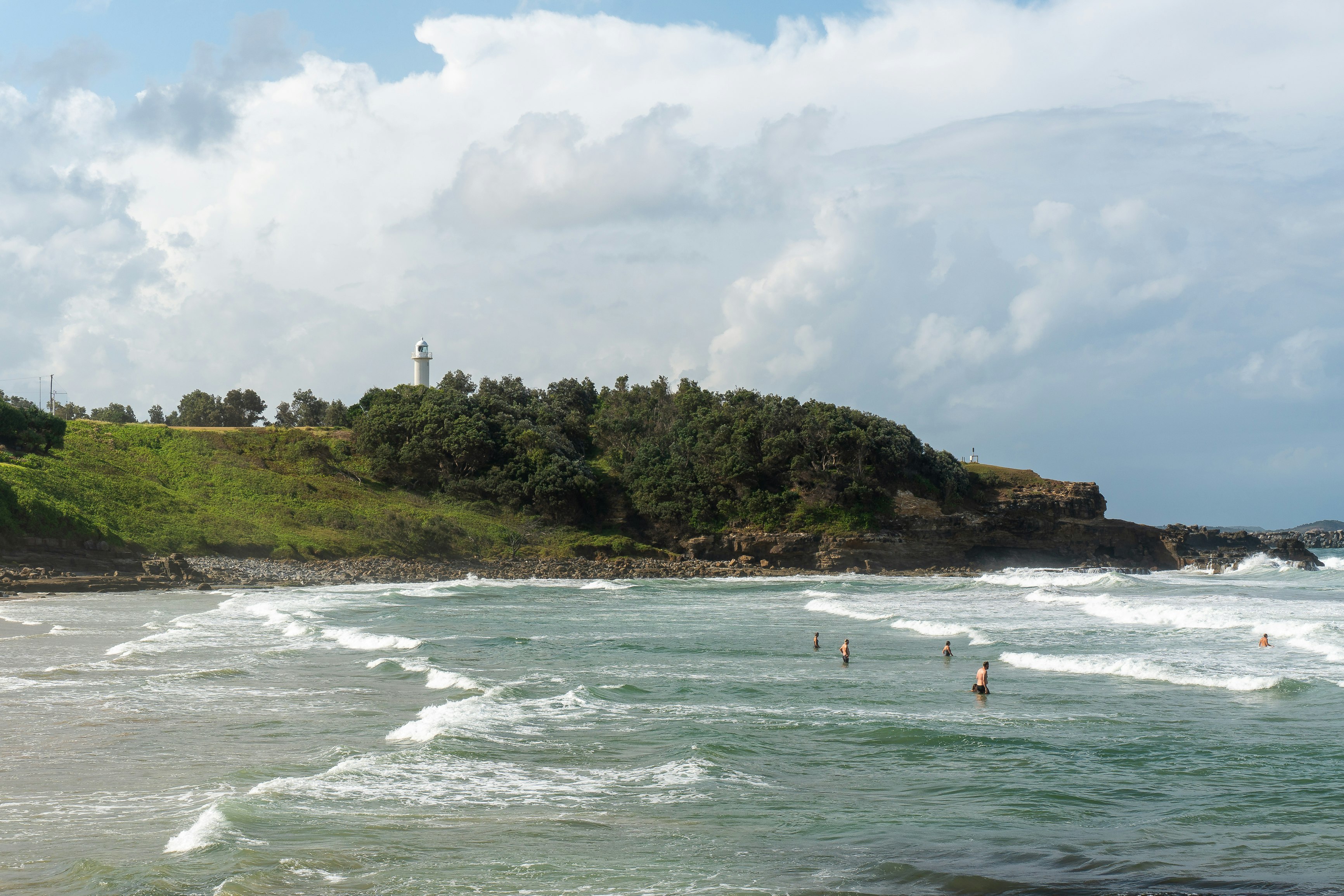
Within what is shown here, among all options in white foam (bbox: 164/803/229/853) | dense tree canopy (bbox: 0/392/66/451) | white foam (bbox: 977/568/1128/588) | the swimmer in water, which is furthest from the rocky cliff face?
white foam (bbox: 164/803/229/853)

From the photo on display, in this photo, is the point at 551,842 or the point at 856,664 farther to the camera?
the point at 856,664

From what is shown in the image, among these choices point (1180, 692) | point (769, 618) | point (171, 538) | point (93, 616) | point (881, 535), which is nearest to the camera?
point (1180, 692)

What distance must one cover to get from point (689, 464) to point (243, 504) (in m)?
30.6

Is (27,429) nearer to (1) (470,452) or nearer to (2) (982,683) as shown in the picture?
(1) (470,452)

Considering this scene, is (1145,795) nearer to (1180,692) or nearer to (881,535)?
(1180,692)

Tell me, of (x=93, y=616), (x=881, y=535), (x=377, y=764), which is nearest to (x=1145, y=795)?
(x=377, y=764)

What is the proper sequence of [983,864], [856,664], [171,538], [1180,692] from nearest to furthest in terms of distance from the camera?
1. [983,864]
2. [1180,692]
3. [856,664]
4. [171,538]

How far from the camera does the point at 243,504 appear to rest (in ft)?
204

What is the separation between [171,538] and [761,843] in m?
51.0

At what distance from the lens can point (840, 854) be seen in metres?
10.7

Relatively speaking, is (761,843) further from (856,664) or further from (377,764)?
(856,664)

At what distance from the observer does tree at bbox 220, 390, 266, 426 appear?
299ft

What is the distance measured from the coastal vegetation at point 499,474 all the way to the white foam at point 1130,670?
145 ft

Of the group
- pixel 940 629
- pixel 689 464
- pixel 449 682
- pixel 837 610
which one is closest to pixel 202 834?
pixel 449 682
